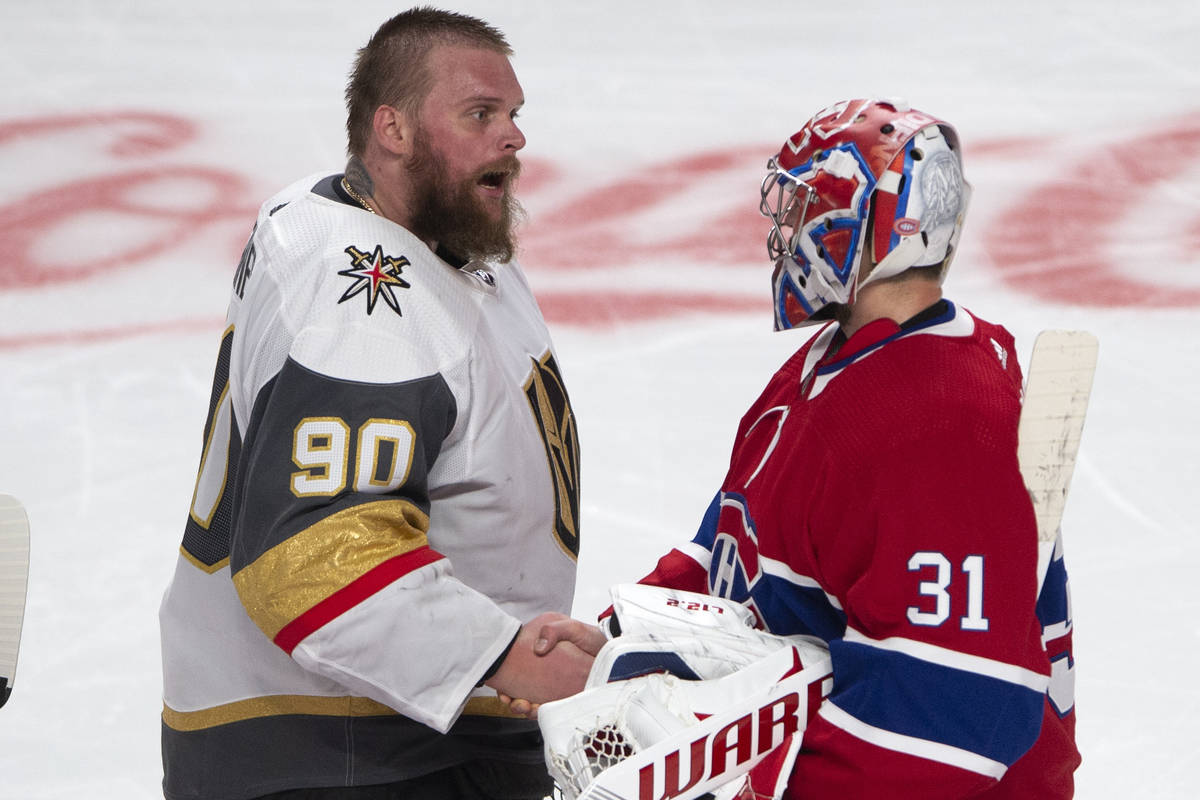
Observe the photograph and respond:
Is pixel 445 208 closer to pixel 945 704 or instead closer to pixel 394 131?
pixel 394 131

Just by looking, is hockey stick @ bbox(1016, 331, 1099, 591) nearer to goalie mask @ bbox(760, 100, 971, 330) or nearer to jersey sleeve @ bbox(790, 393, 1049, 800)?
jersey sleeve @ bbox(790, 393, 1049, 800)

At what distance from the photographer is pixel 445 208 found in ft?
6.19

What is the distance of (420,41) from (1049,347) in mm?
976

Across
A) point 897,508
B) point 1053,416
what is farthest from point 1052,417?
point 897,508

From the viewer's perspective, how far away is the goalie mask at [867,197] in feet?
4.95

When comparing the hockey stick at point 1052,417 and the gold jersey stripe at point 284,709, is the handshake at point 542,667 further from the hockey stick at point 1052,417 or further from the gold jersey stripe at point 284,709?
the hockey stick at point 1052,417

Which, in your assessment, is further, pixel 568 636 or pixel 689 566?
pixel 689 566

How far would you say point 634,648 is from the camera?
1.49 metres

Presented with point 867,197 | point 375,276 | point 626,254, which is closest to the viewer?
point 867,197

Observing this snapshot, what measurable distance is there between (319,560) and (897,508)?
662 mm

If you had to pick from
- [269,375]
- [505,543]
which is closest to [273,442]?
[269,375]

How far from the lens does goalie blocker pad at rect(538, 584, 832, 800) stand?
1.42 meters

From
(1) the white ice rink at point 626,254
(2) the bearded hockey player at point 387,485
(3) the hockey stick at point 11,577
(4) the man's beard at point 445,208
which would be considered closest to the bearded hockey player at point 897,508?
(2) the bearded hockey player at point 387,485

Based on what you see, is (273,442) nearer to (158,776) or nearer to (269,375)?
(269,375)
